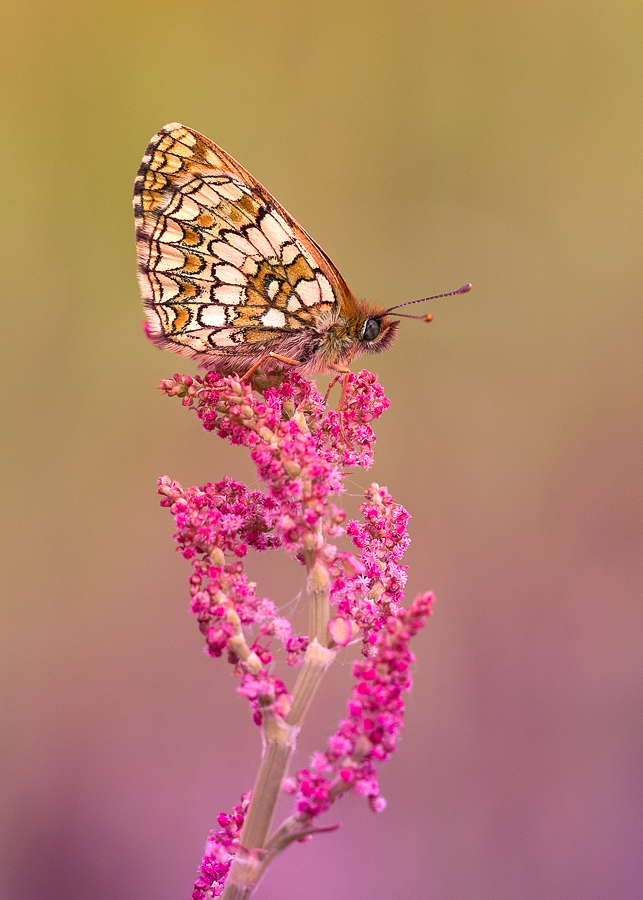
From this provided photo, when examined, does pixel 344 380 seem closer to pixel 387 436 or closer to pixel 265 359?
pixel 265 359

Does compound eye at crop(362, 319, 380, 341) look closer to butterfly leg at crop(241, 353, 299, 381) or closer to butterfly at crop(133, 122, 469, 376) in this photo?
butterfly at crop(133, 122, 469, 376)

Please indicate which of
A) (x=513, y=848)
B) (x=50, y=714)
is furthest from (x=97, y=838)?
(x=513, y=848)

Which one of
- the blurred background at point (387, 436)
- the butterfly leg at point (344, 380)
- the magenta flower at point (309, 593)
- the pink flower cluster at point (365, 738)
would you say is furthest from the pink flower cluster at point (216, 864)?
the blurred background at point (387, 436)

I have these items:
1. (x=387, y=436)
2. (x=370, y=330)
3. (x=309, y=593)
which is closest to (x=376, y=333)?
(x=370, y=330)

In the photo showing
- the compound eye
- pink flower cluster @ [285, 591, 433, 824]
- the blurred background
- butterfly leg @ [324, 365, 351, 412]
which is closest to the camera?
pink flower cluster @ [285, 591, 433, 824]

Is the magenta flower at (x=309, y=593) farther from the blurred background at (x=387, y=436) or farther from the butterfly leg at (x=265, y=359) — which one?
the blurred background at (x=387, y=436)

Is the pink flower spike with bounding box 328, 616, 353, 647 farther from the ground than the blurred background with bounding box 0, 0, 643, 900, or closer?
closer

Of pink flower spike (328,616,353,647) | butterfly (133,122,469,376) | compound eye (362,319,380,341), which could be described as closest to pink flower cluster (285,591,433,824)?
pink flower spike (328,616,353,647)

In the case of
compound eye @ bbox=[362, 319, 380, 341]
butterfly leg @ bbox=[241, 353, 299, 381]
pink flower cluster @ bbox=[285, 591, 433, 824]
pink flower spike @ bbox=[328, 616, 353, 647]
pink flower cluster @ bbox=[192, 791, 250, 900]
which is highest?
compound eye @ bbox=[362, 319, 380, 341]
